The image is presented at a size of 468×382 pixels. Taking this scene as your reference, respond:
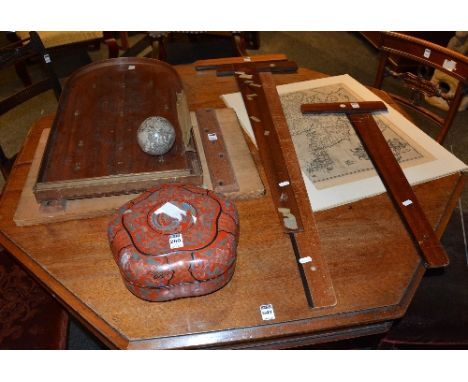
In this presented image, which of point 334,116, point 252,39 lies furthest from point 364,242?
point 252,39

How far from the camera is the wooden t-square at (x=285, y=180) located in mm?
1085

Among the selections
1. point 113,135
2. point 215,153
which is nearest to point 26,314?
point 113,135

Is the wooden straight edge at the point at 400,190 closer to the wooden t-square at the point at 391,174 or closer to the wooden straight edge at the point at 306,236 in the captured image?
the wooden t-square at the point at 391,174

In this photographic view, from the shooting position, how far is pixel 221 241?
980 mm

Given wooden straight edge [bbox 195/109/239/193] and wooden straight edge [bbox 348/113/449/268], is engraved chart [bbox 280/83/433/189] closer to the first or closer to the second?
wooden straight edge [bbox 348/113/449/268]

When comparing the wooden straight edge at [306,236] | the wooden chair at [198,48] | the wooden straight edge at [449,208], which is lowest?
the wooden chair at [198,48]

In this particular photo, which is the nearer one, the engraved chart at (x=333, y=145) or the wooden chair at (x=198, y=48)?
the engraved chart at (x=333, y=145)

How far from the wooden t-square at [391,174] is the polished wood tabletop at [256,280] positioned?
0.09 feet

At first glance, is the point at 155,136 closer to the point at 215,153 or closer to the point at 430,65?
the point at 215,153

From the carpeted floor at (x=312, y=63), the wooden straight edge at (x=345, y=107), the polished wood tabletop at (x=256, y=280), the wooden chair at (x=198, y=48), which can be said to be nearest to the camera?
the polished wood tabletop at (x=256, y=280)

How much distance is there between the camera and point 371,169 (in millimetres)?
1392

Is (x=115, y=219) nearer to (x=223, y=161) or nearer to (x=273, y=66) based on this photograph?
(x=223, y=161)

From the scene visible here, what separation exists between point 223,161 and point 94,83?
654 mm

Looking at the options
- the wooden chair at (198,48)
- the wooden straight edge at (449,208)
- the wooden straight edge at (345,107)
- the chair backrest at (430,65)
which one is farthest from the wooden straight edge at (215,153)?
the wooden chair at (198,48)
